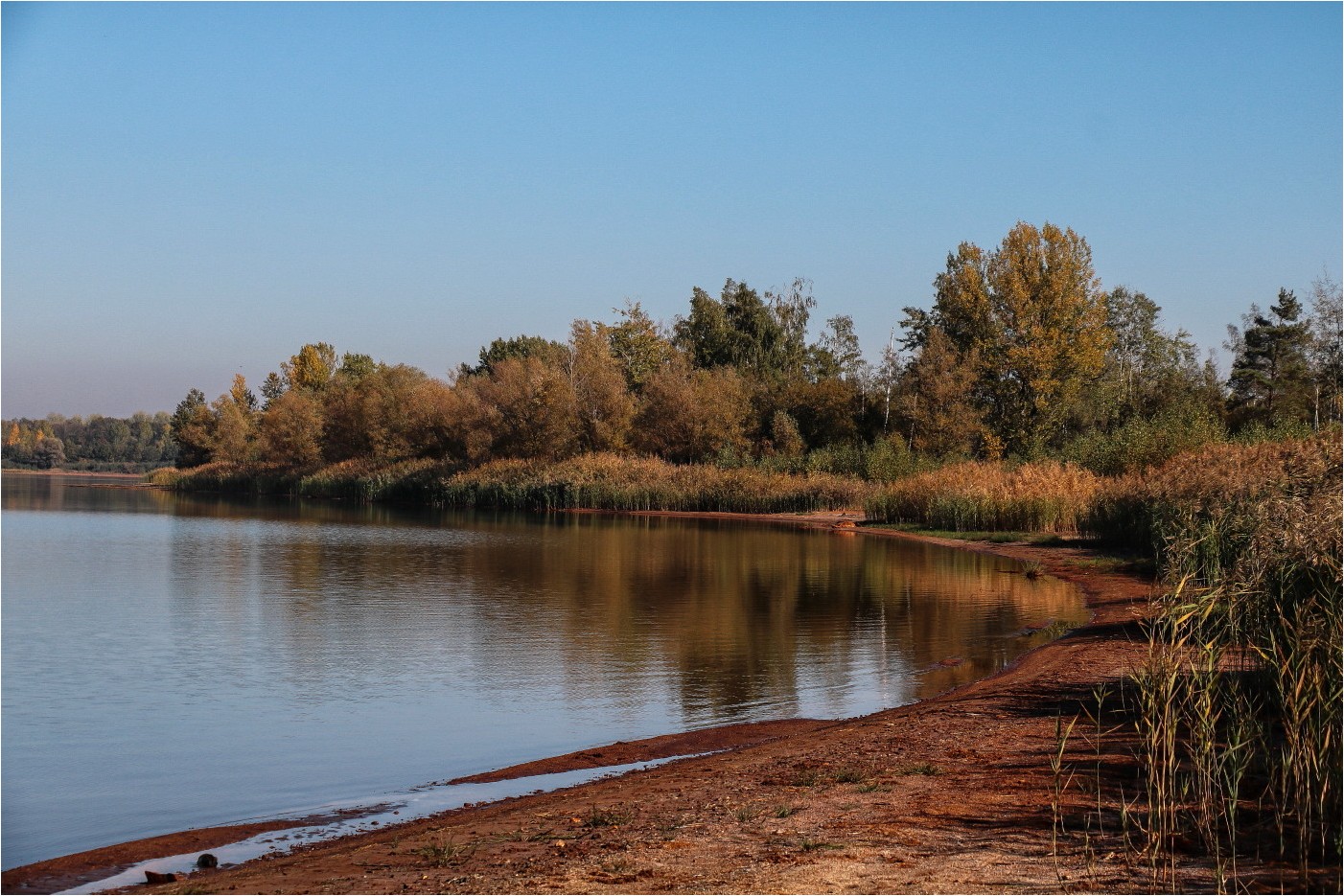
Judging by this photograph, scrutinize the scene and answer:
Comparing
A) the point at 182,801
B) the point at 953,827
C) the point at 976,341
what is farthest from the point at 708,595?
the point at 976,341

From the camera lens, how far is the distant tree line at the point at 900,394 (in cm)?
5359

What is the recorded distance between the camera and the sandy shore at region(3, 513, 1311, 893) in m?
5.78

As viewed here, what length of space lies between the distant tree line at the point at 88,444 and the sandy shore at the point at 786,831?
418 ft

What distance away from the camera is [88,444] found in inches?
5910

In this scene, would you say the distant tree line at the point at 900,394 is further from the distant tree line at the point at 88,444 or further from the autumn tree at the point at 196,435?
the distant tree line at the point at 88,444

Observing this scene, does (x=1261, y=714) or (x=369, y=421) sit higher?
(x=369, y=421)

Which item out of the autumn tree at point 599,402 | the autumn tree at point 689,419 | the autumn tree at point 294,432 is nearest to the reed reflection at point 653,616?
the autumn tree at point 689,419

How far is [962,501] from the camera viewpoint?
36250 mm

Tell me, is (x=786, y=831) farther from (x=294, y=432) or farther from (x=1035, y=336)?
(x=294, y=432)

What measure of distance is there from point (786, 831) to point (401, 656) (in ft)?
30.2

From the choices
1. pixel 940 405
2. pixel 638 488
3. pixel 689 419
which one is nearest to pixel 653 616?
pixel 638 488

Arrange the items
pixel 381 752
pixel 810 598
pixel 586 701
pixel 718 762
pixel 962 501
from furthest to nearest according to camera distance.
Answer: pixel 962 501, pixel 810 598, pixel 586 701, pixel 381 752, pixel 718 762

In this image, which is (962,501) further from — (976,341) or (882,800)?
(882,800)

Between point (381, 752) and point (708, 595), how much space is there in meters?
11.7
